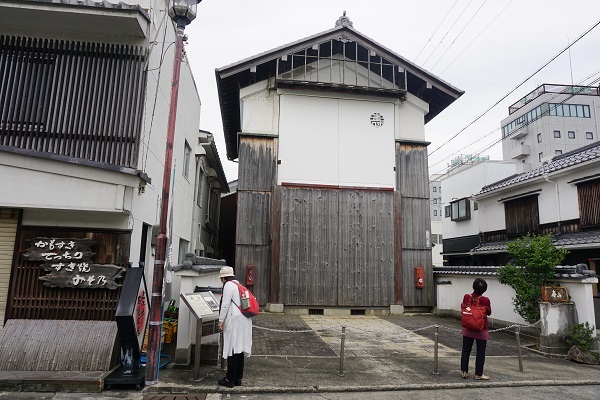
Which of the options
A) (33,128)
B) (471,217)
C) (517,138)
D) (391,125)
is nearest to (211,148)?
(391,125)

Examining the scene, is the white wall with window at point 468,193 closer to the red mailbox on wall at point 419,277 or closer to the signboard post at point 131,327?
the red mailbox on wall at point 419,277

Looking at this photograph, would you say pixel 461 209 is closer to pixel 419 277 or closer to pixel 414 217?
pixel 414 217

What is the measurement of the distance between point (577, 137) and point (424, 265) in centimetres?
4356

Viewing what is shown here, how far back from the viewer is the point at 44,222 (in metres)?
7.54

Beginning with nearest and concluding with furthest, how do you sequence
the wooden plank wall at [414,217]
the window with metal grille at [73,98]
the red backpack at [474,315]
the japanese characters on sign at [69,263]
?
1. the japanese characters on sign at [69,263]
2. the red backpack at [474,315]
3. the window with metal grille at [73,98]
4. the wooden plank wall at [414,217]

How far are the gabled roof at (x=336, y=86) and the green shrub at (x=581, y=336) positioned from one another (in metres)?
11.0

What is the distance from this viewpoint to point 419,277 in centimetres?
1633

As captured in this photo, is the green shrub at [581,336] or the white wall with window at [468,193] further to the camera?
the white wall with window at [468,193]

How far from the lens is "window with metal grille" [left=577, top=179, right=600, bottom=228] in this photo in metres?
16.5

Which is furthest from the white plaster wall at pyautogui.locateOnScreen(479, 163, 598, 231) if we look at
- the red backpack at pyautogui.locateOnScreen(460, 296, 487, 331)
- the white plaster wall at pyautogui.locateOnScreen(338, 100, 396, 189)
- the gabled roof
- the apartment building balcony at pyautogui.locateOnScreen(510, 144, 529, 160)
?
the apartment building balcony at pyautogui.locateOnScreen(510, 144, 529, 160)

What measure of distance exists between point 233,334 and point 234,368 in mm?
543

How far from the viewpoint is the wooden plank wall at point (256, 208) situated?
51.6 feet

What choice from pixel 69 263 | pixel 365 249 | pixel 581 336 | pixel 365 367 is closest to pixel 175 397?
pixel 69 263

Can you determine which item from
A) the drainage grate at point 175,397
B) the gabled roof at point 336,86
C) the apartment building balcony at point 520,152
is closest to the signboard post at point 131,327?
the drainage grate at point 175,397
